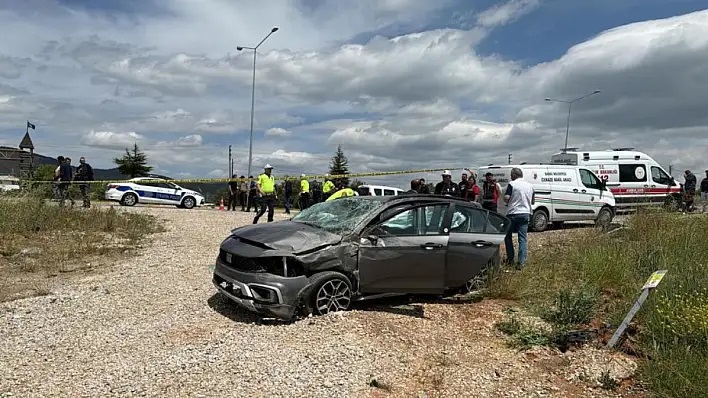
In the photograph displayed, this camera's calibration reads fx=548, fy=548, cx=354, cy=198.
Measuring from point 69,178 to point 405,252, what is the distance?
561 inches

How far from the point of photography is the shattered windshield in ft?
22.1

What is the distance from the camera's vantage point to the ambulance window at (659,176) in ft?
62.4

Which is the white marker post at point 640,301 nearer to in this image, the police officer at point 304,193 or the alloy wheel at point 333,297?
the alloy wheel at point 333,297

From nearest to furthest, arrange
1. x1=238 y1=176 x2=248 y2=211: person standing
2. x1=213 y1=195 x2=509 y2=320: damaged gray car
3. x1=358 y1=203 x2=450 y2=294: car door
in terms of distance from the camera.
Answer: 1. x1=213 y1=195 x2=509 y2=320: damaged gray car
2. x1=358 y1=203 x2=450 y2=294: car door
3. x1=238 y1=176 x2=248 y2=211: person standing

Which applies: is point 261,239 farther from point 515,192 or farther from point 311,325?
point 515,192

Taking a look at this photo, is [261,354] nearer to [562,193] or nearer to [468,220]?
[468,220]

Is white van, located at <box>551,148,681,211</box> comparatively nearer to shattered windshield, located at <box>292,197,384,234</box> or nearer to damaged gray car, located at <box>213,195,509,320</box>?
damaged gray car, located at <box>213,195,509,320</box>

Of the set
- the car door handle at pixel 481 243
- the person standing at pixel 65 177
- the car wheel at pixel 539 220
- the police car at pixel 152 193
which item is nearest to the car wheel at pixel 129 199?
the police car at pixel 152 193

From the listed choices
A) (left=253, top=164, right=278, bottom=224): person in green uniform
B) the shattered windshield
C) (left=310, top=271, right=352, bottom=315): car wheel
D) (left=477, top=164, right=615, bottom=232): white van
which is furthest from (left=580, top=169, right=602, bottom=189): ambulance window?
(left=310, top=271, right=352, bottom=315): car wheel

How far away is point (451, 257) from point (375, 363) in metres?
2.55

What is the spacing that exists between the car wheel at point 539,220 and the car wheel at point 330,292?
10.0 m

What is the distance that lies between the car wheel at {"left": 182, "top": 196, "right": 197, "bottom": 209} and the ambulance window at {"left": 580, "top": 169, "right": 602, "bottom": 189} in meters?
17.7

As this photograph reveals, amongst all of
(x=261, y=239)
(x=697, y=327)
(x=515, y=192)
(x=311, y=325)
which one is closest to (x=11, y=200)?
(x=261, y=239)

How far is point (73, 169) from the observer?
18.4 meters
